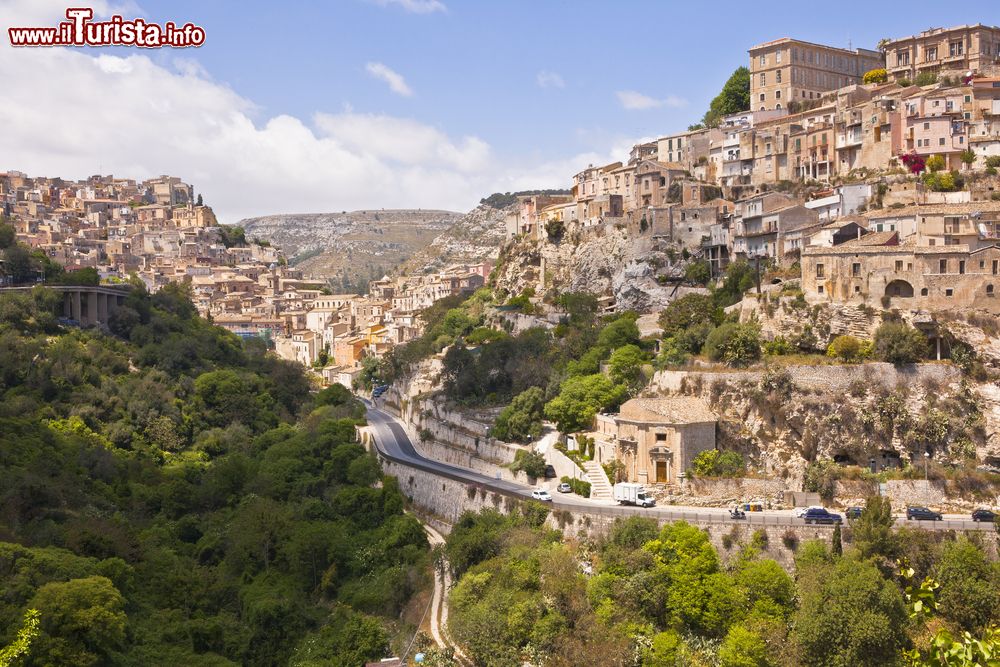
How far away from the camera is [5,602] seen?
2875cm

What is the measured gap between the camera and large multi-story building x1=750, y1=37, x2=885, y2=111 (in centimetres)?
6725

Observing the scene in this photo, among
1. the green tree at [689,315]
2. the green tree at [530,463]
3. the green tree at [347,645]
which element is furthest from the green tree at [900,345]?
the green tree at [347,645]

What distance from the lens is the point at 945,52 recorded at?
63875 millimetres

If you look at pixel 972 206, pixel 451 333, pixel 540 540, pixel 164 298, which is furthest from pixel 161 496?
pixel 972 206

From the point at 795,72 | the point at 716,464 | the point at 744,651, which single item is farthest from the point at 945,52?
the point at 744,651

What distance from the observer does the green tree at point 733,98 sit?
73.0m

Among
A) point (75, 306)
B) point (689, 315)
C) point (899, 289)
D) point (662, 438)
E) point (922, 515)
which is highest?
point (899, 289)

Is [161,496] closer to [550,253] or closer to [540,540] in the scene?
[540,540]

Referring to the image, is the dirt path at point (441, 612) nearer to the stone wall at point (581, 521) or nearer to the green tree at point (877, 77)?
the stone wall at point (581, 521)

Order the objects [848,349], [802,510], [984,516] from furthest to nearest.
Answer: [848,349] → [802,510] → [984,516]

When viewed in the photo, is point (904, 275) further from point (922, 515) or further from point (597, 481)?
point (597, 481)

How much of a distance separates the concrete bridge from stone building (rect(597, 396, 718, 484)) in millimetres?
39393

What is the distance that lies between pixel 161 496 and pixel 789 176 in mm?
37879

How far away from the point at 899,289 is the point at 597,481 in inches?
542
